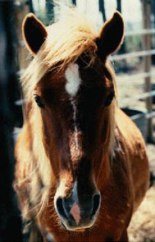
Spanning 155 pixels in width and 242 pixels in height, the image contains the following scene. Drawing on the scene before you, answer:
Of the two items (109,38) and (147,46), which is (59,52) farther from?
(147,46)

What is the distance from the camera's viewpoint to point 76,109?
1.75 m

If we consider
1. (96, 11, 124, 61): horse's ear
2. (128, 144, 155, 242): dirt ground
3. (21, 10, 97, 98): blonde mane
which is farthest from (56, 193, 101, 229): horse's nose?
(128, 144, 155, 242): dirt ground

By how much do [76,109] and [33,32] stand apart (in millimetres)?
447

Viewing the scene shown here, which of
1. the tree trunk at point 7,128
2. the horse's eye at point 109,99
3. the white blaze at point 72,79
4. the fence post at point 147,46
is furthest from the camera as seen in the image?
the fence post at point 147,46

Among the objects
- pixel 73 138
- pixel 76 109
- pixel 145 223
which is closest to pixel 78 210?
pixel 73 138

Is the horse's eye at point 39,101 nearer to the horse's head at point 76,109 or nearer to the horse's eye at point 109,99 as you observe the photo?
the horse's head at point 76,109

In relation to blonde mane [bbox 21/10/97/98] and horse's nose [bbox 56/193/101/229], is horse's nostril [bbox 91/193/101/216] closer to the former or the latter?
horse's nose [bbox 56/193/101/229]

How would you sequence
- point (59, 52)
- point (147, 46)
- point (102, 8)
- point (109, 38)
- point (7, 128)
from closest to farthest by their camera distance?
1. point (7, 128)
2. point (59, 52)
3. point (109, 38)
4. point (102, 8)
5. point (147, 46)

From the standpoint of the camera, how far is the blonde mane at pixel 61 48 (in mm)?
1858

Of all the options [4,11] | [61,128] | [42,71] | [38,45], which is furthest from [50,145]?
[4,11]

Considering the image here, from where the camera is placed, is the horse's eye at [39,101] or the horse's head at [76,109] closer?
the horse's head at [76,109]

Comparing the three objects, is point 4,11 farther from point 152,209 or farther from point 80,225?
point 152,209

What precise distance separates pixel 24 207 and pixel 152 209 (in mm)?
1540

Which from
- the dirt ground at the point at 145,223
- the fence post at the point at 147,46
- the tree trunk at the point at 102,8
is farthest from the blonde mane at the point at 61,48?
the fence post at the point at 147,46
